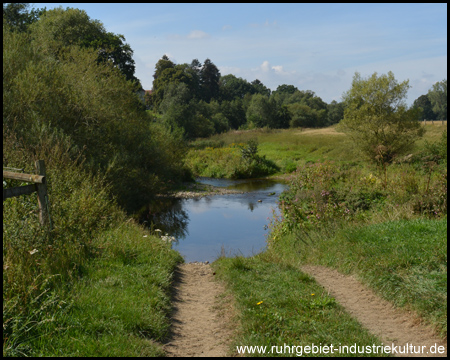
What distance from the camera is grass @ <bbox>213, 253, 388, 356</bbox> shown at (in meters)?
4.61

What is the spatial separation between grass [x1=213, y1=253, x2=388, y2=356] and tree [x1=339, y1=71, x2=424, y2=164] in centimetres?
2359

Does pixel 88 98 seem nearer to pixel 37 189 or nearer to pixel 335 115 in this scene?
pixel 37 189

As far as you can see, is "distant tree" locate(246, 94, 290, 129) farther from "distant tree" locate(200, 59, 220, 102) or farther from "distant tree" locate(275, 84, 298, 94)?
"distant tree" locate(275, 84, 298, 94)

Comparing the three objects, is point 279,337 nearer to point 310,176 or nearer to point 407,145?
point 310,176

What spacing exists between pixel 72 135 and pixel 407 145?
22147 mm

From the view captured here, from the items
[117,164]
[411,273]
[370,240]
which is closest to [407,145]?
[117,164]

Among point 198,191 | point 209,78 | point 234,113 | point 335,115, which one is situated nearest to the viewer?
point 198,191

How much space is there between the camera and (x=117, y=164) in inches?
680

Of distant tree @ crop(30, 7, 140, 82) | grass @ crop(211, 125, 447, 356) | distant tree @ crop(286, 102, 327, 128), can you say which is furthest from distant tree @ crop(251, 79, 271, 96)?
grass @ crop(211, 125, 447, 356)

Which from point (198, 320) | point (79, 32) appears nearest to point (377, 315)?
point (198, 320)

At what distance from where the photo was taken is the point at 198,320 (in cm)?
584

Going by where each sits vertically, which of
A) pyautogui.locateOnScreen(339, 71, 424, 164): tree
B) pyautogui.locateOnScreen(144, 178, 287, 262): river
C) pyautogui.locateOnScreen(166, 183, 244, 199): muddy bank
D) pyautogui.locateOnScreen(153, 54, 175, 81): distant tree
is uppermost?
pyautogui.locateOnScreen(153, 54, 175, 81): distant tree

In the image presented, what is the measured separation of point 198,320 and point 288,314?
4.32 feet

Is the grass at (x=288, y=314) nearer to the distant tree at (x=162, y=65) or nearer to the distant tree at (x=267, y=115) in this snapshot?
the distant tree at (x=267, y=115)
